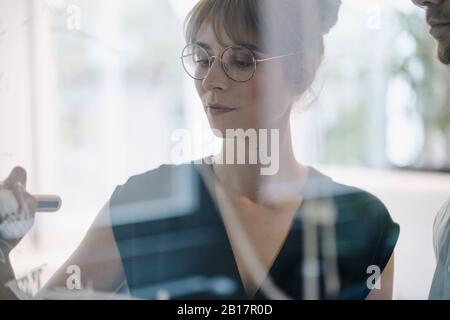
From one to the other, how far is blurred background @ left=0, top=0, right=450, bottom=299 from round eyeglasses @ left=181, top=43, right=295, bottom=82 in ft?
0.06

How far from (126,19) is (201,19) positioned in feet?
0.37

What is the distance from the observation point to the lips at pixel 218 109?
2.38 ft

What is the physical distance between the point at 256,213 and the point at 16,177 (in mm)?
352

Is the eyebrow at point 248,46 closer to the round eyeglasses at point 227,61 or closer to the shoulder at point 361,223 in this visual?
the round eyeglasses at point 227,61

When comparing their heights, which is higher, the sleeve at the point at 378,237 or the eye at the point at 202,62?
the eye at the point at 202,62

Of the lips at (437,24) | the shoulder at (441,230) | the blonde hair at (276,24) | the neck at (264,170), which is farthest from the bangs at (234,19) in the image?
the shoulder at (441,230)

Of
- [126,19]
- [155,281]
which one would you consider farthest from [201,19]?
[155,281]

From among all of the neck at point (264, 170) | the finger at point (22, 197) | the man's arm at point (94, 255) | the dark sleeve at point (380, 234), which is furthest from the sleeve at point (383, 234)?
the finger at point (22, 197)

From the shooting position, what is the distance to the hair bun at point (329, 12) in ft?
2.37

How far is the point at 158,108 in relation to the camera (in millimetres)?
742

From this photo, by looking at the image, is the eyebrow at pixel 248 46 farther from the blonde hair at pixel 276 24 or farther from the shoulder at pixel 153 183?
the shoulder at pixel 153 183

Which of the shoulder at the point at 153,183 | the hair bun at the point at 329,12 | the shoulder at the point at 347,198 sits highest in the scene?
the hair bun at the point at 329,12

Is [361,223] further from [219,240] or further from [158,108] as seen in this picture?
[158,108]

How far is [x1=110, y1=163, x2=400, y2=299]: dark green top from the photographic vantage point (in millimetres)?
734
